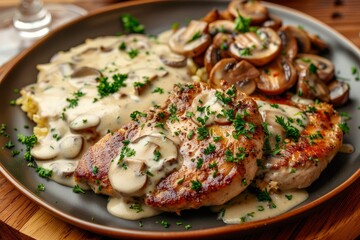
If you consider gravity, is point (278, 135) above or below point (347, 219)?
above

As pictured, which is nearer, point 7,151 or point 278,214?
point 278,214

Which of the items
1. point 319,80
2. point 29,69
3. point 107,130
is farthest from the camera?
point 29,69

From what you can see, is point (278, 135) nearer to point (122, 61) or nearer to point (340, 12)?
point (122, 61)

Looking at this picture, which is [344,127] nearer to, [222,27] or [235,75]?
[235,75]

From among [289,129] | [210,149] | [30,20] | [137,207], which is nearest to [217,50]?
[289,129]

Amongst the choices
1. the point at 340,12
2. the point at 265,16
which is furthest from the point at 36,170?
the point at 340,12

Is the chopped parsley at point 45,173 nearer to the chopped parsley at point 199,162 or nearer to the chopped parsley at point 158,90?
the chopped parsley at point 158,90

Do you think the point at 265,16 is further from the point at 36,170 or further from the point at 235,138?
the point at 36,170

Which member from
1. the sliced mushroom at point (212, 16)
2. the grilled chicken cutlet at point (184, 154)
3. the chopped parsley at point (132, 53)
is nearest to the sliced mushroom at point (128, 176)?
the grilled chicken cutlet at point (184, 154)

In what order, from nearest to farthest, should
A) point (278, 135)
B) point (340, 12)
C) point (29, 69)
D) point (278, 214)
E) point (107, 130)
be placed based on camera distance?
point (278, 214) → point (278, 135) → point (107, 130) → point (29, 69) → point (340, 12)
